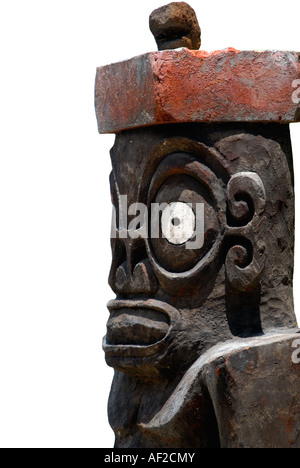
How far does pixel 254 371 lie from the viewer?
4.98 m

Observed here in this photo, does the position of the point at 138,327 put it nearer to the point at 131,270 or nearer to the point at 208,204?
the point at 131,270

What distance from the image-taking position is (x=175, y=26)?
A: 5543 millimetres

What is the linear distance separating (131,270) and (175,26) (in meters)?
1.15

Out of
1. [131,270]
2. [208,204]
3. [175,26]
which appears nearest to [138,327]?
[131,270]

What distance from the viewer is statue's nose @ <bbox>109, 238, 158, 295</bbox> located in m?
5.38

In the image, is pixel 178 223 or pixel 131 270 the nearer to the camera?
pixel 178 223

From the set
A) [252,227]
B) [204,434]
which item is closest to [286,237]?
[252,227]

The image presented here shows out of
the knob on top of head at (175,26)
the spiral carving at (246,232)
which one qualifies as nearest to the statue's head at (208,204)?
the spiral carving at (246,232)

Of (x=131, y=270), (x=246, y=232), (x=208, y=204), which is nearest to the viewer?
(x=246, y=232)

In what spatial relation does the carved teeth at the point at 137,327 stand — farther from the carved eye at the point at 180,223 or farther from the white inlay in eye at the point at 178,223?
the white inlay in eye at the point at 178,223

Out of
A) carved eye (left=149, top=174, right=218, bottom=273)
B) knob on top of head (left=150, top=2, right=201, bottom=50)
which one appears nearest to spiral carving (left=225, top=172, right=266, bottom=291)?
carved eye (left=149, top=174, right=218, bottom=273)

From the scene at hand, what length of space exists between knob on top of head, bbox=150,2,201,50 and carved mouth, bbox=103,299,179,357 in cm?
122

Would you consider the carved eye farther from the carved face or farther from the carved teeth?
the carved teeth

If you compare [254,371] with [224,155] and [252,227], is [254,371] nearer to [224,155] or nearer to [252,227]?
[252,227]
